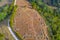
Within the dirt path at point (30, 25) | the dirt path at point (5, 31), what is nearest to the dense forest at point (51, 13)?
the dirt path at point (30, 25)

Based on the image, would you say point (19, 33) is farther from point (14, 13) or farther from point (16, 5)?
point (16, 5)

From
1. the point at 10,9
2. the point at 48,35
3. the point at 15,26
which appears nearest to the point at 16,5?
the point at 10,9

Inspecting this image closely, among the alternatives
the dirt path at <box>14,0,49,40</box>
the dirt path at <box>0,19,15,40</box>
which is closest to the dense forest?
the dirt path at <box>14,0,49,40</box>

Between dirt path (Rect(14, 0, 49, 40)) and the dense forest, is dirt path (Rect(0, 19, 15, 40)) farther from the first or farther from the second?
the dense forest

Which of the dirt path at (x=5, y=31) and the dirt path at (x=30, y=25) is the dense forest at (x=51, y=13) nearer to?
the dirt path at (x=30, y=25)

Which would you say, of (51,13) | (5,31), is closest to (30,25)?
(5,31)

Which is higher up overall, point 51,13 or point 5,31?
point 51,13

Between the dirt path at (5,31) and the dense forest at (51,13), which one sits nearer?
the dirt path at (5,31)

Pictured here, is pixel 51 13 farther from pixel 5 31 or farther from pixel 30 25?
pixel 5 31
